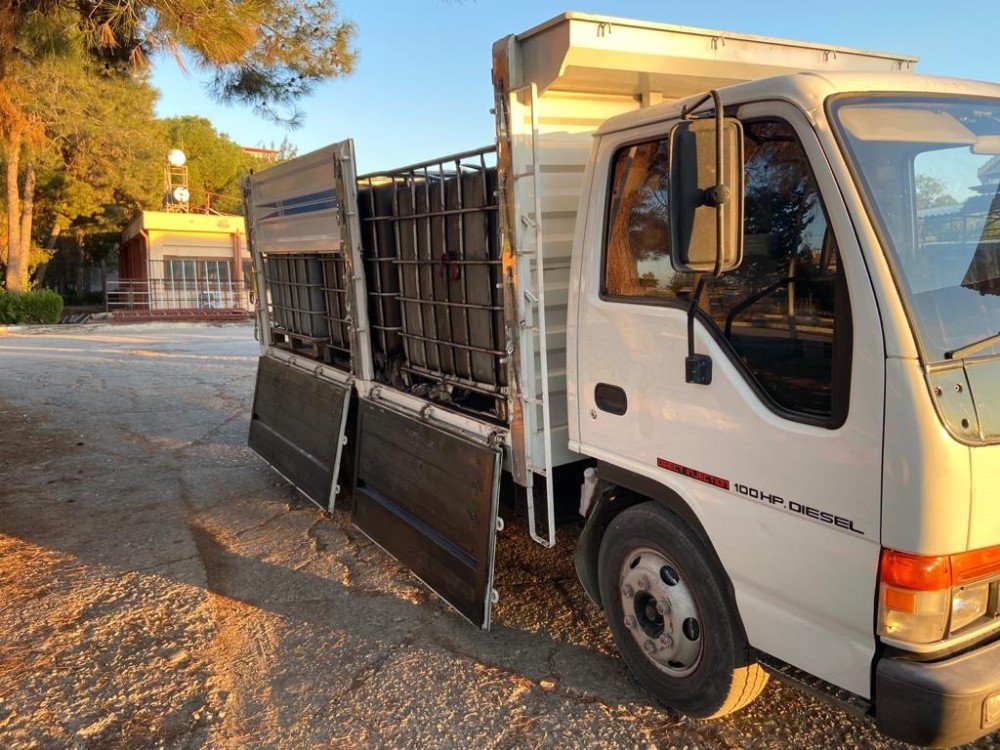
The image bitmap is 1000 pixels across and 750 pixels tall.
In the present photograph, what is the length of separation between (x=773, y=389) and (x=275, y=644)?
9.17 ft

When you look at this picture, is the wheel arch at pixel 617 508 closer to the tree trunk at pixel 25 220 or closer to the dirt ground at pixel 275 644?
the dirt ground at pixel 275 644

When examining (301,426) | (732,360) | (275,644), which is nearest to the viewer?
(732,360)

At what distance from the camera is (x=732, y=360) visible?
2.56 m

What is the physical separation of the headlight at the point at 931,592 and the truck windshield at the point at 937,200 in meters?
0.58

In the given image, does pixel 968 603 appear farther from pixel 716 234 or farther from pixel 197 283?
pixel 197 283

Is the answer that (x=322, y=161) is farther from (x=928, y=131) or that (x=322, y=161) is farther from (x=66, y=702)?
(x=928, y=131)

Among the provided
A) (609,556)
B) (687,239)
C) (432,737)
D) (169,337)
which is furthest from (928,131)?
(169,337)

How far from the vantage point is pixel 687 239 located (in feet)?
7.58

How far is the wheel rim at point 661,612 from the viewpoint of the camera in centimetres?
291

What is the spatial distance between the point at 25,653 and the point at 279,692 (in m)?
1.44

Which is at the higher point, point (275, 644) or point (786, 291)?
point (786, 291)

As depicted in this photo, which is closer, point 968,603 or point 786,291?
point 968,603

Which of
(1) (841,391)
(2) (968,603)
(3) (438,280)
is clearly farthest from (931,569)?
(3) (438,280)

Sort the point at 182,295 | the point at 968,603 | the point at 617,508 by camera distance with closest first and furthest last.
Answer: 1. the point at 968,603
2. the point at 617,508
3. the point at 182,295
